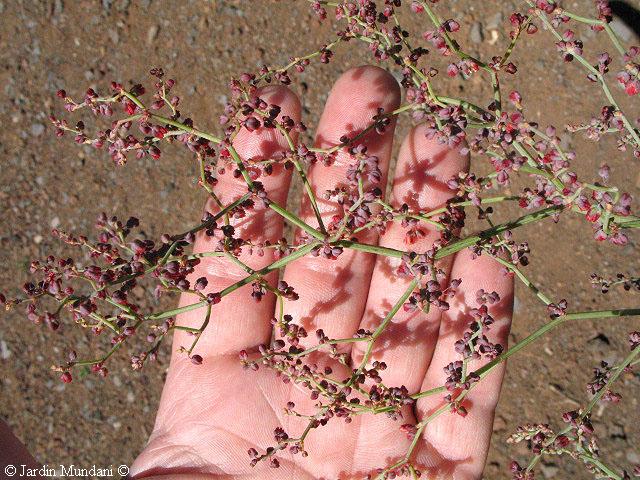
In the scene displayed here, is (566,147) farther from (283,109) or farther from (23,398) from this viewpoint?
(23,398)

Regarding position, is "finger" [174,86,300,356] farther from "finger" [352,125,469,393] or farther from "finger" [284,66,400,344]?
"finger" [352,125,469,393]

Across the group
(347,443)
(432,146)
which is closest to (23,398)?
(347,443)

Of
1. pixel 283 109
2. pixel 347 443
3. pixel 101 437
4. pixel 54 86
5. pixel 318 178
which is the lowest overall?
pixel 101 437

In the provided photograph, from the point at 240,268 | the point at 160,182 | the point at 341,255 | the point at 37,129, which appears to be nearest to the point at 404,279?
the point at 341,255

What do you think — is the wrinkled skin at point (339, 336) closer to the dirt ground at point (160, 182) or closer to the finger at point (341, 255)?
the finger at point (341, 255)

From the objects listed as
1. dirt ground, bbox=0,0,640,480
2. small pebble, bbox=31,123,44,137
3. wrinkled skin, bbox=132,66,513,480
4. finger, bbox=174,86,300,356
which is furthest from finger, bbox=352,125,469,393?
small pebble, bbox=31,123,44,137

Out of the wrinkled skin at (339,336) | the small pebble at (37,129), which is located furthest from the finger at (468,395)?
the small pebble at (37,129)

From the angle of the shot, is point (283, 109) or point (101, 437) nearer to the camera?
point (283, 109)

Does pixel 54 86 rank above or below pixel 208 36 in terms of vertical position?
below
